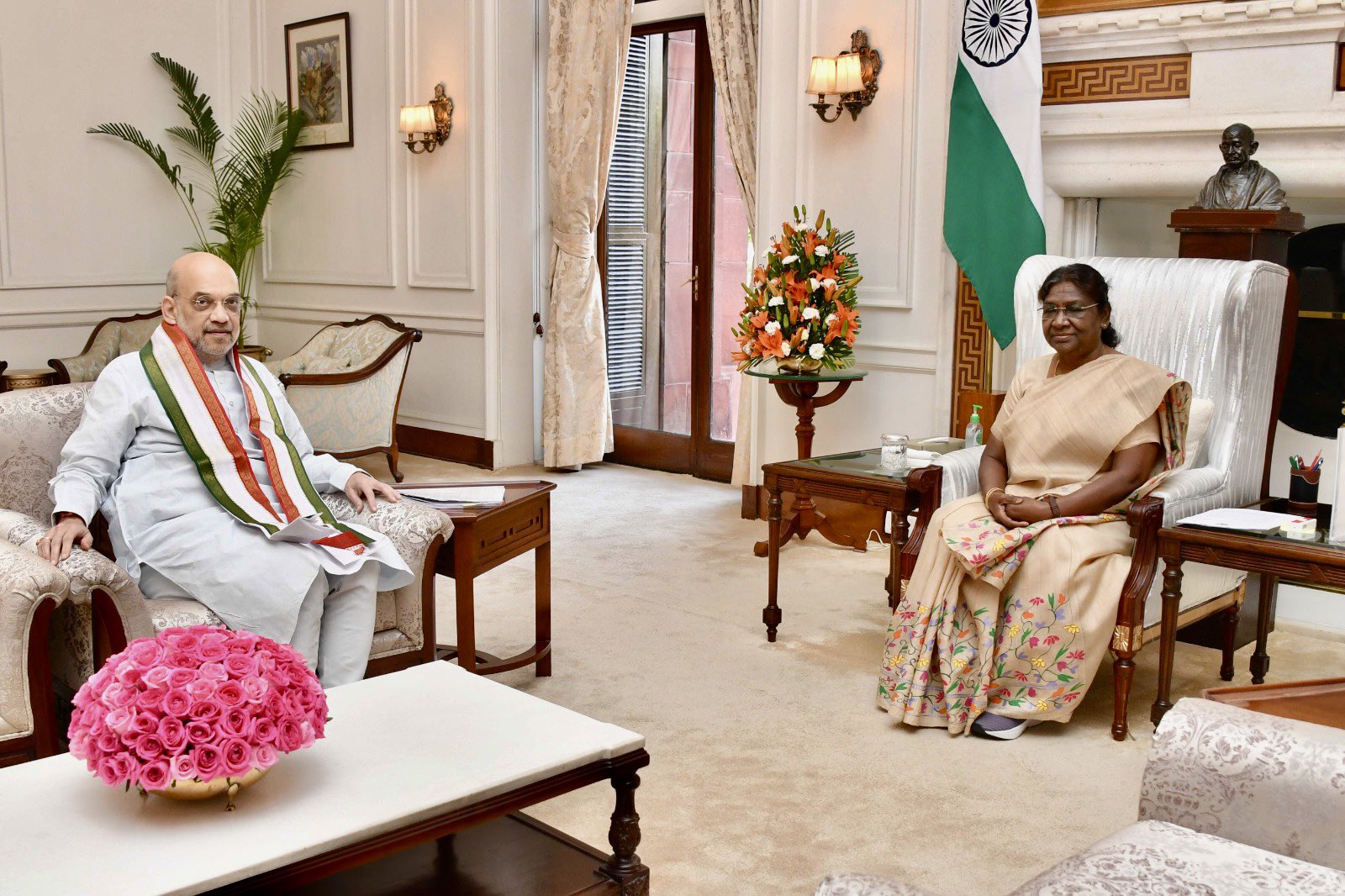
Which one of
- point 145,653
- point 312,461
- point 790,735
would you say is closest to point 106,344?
point 312,461

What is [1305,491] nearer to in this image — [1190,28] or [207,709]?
[1190,28]

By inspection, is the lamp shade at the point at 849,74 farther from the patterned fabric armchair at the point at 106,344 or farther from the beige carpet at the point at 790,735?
the patterned fabric armchair at the point at 106,344

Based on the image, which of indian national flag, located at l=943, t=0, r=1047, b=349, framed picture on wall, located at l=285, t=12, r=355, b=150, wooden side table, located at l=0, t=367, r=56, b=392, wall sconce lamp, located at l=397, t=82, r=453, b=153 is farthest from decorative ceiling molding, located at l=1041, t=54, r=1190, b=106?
wooden side table, located at l=0, t=367, r=56, b=392

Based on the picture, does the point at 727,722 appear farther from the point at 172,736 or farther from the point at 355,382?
the point at 355,382

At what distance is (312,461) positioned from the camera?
3674 millimetres

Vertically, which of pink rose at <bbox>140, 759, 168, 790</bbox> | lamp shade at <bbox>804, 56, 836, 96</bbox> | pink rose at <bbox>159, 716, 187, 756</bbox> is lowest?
pink rose at <bbox>140, 759, 168, 790</bbox>

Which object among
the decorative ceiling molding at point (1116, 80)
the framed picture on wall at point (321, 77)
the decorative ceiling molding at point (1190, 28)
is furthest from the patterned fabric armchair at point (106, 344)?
the decorative ceiling molding at point (1190, 28)

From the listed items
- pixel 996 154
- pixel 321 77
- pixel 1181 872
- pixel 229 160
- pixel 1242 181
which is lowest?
pixel 1181 872

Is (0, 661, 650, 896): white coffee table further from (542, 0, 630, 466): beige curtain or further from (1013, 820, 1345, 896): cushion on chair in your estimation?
(542, 0, 630, 466): beige curtain

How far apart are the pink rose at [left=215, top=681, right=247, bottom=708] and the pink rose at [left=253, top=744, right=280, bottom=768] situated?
78 mm

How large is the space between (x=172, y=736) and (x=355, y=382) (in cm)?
539

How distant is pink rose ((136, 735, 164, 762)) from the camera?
1918 mm

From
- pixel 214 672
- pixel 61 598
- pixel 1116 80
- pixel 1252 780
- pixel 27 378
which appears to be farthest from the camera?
pixel 27 378

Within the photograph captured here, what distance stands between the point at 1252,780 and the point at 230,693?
5.03ft
